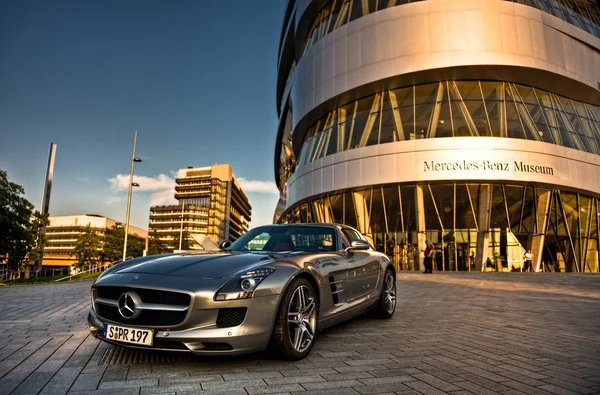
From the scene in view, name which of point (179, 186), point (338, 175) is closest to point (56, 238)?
point (179, 186)

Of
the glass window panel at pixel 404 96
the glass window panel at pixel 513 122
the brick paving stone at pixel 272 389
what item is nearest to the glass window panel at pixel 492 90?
the glass window panel at pixel 513 122

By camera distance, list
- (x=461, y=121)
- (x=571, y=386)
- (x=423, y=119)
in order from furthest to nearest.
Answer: (x=423, y=119)
(x=461, y=121)
(x=571, y=386)

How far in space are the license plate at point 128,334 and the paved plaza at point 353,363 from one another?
10.1 inches

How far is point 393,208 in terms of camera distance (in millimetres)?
24156

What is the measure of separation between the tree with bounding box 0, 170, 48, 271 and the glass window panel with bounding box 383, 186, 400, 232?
1125 inches

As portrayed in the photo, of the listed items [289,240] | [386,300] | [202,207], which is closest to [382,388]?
[289,240]

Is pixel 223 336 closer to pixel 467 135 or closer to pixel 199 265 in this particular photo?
pixel 199 265

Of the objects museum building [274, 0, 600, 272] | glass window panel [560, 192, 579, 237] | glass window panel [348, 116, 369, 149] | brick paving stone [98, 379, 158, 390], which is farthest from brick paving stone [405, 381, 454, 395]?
glass window panel [560, 192, 579, 237]

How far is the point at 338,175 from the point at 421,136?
5465mm

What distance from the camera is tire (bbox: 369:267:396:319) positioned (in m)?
6.06

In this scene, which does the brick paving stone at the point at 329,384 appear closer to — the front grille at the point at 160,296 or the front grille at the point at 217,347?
the front grille at the point at 217,347

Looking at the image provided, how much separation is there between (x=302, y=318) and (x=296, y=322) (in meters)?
0.13

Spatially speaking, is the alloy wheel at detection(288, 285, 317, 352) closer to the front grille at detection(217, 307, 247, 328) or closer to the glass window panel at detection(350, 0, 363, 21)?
the front grille at detection(217, 307, 247, 328)

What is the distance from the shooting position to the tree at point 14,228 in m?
31.9
